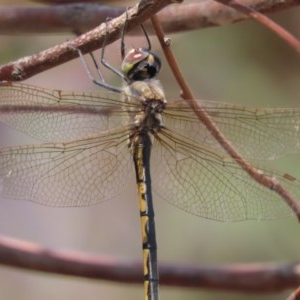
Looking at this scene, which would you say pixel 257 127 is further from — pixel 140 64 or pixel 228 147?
pixel 140 64

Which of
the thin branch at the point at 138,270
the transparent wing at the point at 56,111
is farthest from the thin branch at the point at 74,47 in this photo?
the thin branch at the point at 138,270

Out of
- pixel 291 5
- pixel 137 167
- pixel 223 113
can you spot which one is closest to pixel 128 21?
pixel 291 5

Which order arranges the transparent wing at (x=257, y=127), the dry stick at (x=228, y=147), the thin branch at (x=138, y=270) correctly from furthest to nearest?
1. the thin branch at (x=138, y=270)
2. the transparent wing at (x=257, y=127)
3. the dry stick at (x=228, y=147)

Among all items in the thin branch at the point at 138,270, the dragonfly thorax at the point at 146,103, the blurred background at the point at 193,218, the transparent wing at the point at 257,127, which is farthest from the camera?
the blurred background at the point at 193,218

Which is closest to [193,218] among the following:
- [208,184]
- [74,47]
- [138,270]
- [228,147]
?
[138,270]

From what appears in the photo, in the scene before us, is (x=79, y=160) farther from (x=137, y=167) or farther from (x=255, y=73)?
(x=255, y=73)

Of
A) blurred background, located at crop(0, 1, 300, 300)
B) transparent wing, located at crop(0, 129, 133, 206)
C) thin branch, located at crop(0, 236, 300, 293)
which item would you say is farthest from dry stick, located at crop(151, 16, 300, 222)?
blurred background, located at crop(0, 1, 300, 300)

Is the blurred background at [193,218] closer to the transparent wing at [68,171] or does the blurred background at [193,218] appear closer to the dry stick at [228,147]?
the transparent wing at [68,171]
